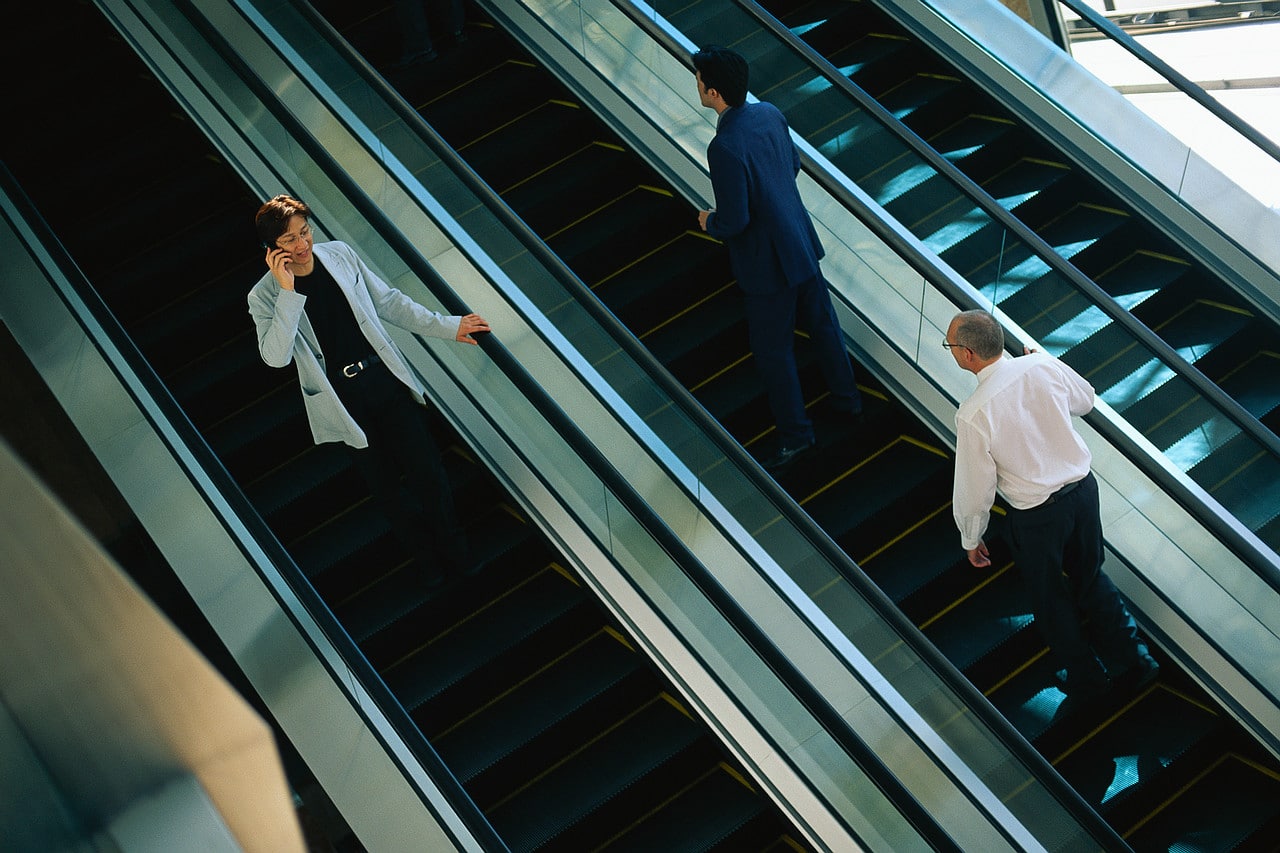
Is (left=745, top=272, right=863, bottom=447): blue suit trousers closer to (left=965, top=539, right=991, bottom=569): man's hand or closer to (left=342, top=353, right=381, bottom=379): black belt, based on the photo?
(left=965, top=539, right=991, bottom=569): man's hand

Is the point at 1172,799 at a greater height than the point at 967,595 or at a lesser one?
lesser

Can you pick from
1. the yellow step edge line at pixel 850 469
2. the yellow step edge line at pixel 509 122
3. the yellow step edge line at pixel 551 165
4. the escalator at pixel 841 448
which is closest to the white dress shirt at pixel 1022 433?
the escalator at pixel 841 448

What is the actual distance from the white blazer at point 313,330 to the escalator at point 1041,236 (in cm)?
256

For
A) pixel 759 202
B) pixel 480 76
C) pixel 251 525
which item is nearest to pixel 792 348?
pixel 759 202

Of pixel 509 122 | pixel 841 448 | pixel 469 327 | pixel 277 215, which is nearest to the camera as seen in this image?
pixel 277 215

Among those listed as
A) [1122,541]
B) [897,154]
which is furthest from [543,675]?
[897,154]

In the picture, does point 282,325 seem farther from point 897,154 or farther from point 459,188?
point 897,154

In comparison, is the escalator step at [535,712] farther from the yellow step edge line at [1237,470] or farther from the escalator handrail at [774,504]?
the yellow step edge line at [1237,470]

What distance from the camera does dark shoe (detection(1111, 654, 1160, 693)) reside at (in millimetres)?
5141

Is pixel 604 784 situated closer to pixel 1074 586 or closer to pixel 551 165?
pixel 1074 586

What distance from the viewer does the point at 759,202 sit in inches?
205

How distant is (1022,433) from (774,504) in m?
1.03

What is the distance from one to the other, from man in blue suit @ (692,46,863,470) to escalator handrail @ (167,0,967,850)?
842 millimetres

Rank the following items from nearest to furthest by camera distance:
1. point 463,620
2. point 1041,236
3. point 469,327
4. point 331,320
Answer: point 331,320 → point 469,327 → point 463,620 → point 1041,236
